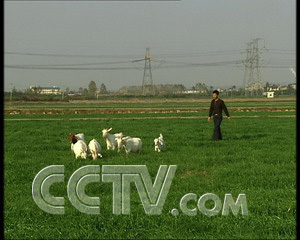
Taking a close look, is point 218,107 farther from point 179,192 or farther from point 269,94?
point 269,94

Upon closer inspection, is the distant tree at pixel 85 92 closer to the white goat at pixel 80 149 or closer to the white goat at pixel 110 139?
the white goat at pixel 110 139

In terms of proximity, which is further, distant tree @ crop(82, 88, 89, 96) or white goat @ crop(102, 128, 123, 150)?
distant tree @ crop(82, 88, 89, 96)

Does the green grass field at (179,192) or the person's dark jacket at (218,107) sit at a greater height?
the person's dark jacket at (218,107)

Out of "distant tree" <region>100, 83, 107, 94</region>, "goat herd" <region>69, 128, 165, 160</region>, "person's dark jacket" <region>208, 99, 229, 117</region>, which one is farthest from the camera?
"distant tree" <region>100, 83, 107, 94</region>

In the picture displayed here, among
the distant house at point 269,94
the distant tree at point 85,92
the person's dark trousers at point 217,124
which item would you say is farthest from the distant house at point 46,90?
the person's dark trousers at point 217,124

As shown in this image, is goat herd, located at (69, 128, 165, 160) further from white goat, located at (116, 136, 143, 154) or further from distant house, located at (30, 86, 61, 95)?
distant house, located at (30, 86, 61, 95)

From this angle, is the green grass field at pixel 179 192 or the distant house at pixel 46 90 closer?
the green grass field at pixel 179 192

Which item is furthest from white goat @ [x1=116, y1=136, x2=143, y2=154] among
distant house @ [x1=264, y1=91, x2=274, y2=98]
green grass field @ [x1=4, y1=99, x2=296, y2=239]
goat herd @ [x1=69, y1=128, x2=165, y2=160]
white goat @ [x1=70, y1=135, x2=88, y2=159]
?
distant house @ [x1=264, y1=91, x2=274, y2=98]

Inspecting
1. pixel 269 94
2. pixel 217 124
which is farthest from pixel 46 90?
pixel 217 124

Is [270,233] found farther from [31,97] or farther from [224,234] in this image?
[31,97]

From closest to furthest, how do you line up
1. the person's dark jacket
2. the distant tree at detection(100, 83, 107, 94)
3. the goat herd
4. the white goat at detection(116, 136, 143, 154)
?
the goat herd
the white goat at detection(116, 136, 143, 154)
the person's dark jacket
the distant tree at detection(100, 83, 107, 94)

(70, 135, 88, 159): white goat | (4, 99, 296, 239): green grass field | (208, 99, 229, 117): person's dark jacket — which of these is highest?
(208, 99, 229, 117): person's dark jacket

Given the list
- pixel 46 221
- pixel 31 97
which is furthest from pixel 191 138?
pixel 31 97

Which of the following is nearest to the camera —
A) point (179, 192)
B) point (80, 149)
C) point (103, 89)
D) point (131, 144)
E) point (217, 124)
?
point (179, 192)
